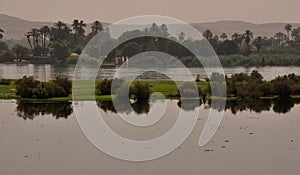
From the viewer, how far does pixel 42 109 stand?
23984 millimetres

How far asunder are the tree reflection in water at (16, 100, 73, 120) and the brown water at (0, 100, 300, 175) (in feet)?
0.13

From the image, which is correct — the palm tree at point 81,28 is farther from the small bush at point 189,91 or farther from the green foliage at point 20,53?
the small bush at point 189,91

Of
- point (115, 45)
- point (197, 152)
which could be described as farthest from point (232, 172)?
point (115, 45)

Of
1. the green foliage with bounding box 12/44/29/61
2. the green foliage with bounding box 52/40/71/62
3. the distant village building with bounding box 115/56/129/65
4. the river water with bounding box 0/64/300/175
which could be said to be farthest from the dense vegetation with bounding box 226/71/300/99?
the green foliage with bounding box 12/44/29/61

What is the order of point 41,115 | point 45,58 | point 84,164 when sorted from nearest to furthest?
1. point 84,164
2. point 41,115
3. point 45,58

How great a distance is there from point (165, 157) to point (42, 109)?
9.98m

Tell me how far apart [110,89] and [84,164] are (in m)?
15.3

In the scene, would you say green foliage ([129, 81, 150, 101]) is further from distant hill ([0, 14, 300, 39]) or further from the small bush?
distant hill ([0, 14, 300, 39])

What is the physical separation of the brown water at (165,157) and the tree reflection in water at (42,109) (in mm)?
38

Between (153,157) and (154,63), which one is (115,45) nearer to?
(154,63)

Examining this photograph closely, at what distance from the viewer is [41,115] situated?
877 inches

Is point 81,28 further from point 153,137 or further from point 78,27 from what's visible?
point 153,137

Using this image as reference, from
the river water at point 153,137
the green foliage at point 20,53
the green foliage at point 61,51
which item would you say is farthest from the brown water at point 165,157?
the green foliage at point 20,53

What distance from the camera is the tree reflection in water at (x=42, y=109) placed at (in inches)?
Result: 878
